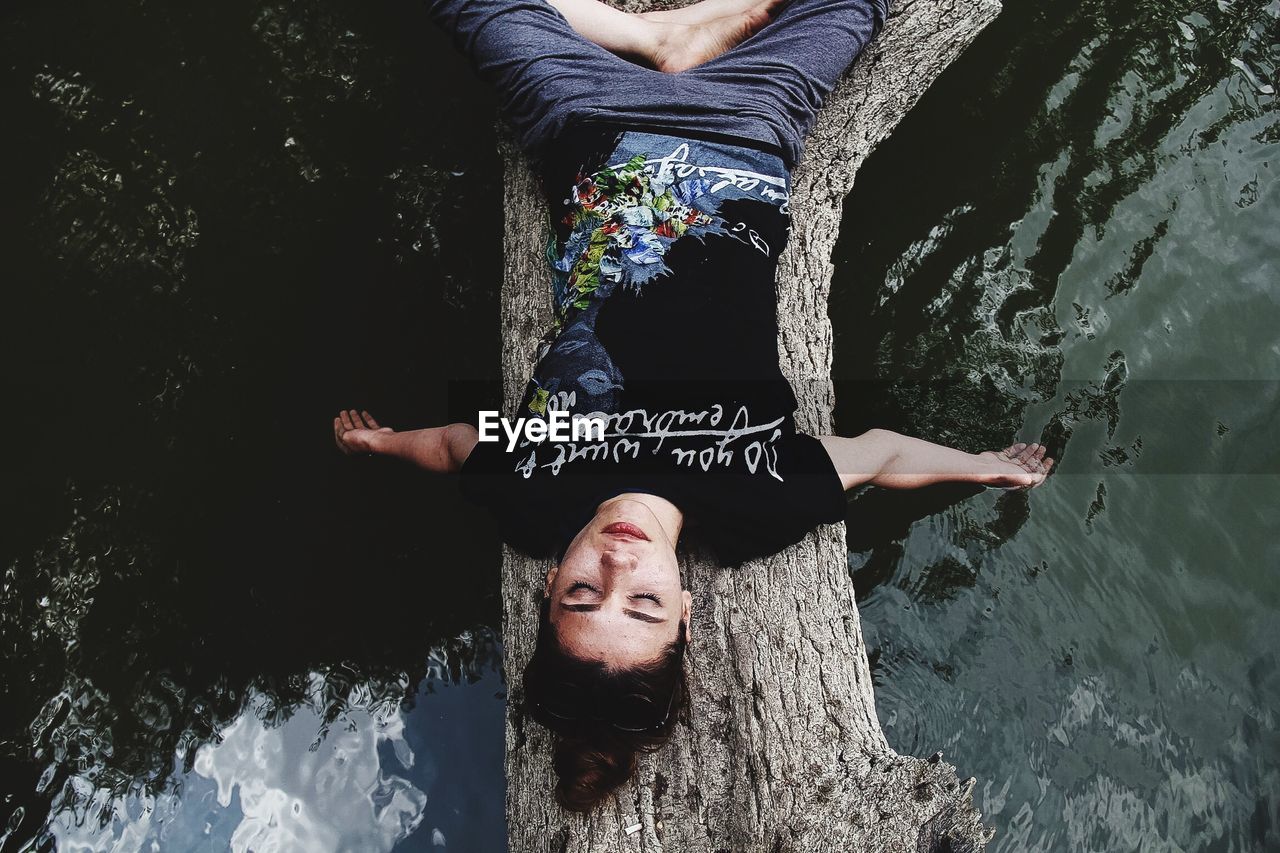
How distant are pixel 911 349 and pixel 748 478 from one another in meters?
1.67

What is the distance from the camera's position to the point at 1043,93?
180 inches

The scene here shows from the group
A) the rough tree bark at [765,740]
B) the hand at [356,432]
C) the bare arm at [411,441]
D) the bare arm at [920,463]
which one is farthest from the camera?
the hand at [356,432]

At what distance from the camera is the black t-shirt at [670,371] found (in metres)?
2.83

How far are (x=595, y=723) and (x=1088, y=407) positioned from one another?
271 centimetres

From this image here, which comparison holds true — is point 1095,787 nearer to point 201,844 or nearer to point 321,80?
point 201,844

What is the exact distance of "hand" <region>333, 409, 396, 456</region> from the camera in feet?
12.0

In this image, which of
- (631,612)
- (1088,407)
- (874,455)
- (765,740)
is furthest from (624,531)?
(1088,407)

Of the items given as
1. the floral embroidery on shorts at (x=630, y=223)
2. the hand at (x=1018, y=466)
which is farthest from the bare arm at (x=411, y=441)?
the hand at (x=1018, y=466)

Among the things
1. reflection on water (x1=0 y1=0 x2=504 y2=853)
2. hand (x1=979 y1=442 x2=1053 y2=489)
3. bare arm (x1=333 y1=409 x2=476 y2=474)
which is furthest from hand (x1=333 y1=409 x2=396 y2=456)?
hand (x1=979 y1=442 x2=1053 y2=489)

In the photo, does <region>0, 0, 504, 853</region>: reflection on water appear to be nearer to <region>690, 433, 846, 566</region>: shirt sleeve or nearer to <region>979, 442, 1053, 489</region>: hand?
<region>690, 433, 846, 566</region>: shirt sleeve

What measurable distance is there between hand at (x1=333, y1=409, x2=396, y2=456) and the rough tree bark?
718 mm

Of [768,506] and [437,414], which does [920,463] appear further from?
[437,414]

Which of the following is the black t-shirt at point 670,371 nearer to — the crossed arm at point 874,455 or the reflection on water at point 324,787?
the crossed arm at point 874,455

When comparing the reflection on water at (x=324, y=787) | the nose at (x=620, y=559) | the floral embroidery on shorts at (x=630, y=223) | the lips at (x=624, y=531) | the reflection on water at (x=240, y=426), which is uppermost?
the floral embroidery on shorts at (x=630, y=223)
